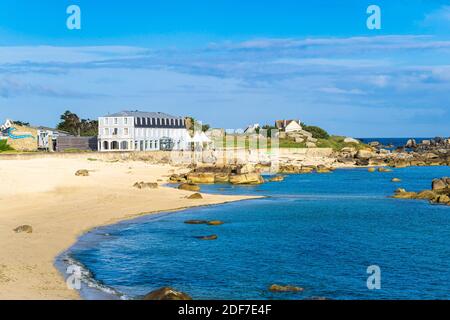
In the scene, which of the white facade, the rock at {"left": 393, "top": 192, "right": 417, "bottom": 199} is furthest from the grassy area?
the rock at {"left": 393, "top": 192, "right": 417, "bottom": 199}

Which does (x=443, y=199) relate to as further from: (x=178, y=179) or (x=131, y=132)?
(x=131, y=132)

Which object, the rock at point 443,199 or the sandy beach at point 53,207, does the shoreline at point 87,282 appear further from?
the rock at point 443,199

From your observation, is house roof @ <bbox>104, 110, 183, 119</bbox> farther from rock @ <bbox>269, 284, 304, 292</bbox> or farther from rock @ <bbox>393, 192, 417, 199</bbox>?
rock @ <bbox>269, 284, 304, 292</bbox>

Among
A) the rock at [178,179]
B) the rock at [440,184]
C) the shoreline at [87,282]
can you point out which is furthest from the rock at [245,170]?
the shoreline at [87,282]

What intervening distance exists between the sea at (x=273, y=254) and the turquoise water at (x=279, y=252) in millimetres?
46

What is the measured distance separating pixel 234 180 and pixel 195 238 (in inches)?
1545

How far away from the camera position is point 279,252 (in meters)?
28.8

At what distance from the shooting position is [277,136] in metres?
159

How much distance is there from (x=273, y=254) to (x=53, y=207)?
1932cm

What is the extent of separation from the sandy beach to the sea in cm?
129

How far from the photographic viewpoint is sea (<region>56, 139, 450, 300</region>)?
859 inches
